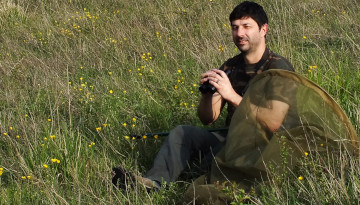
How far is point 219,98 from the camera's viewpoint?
413 cm

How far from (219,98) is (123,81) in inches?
70.3

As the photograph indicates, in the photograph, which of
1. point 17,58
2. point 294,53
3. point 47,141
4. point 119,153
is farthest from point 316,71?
point 17,58

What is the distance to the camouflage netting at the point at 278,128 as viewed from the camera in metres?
3.13

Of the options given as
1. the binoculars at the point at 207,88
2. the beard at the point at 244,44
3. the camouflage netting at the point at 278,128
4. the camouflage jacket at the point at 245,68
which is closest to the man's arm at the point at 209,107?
the camouflage jacket at the point at 245,68

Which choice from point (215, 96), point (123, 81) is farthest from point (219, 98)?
point (123, 81)

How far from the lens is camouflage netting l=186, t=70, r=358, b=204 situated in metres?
3.13

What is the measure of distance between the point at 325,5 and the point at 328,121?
454 centimetres

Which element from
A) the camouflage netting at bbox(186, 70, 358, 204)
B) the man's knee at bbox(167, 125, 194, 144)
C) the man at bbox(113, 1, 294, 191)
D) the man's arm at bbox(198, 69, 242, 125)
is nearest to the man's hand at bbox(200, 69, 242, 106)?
the man's arm at bbox(198, 69, 242, 125)

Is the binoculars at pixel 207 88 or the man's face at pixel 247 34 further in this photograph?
the man's face at pixel 247 34

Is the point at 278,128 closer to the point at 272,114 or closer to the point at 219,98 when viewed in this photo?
the point at 272,114

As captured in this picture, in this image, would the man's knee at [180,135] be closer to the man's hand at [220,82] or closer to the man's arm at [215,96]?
the man's arm at [215,96]

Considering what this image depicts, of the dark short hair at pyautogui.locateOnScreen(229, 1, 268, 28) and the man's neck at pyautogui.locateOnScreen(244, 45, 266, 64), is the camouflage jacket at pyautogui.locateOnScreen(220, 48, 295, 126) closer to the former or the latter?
the man's neck at pyautogui.locateOnScreen(244, 45, 266, 64)

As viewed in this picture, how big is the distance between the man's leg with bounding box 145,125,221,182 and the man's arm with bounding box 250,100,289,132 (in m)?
0.66

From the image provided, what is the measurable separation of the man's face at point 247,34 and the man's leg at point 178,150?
62 cm
